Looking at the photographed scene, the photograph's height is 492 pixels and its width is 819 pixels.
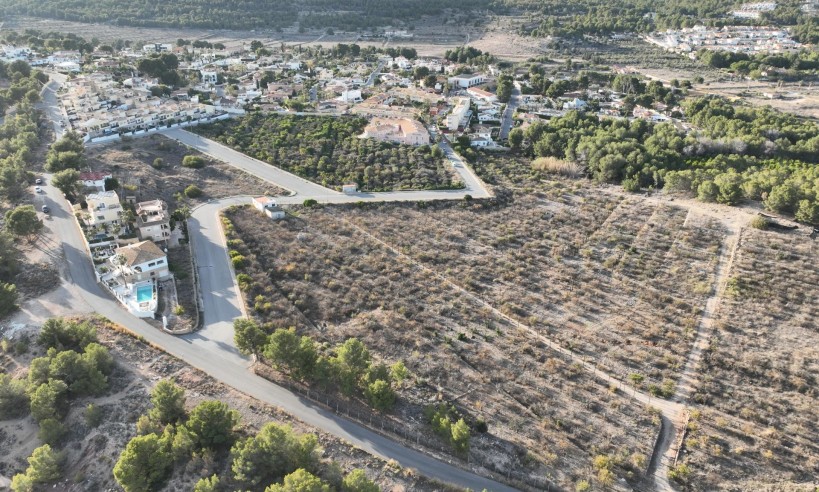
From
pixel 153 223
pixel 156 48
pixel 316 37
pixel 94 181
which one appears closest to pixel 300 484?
pixel 153 223

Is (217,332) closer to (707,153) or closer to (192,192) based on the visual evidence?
(192,192)

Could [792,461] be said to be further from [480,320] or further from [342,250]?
[342,250]

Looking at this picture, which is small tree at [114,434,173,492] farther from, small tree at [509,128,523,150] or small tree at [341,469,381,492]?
small tree at [509,128,523,150]

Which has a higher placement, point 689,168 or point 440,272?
point 689,168

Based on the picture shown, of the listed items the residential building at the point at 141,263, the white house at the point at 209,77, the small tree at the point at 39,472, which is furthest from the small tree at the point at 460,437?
the white house at the point at 209,77

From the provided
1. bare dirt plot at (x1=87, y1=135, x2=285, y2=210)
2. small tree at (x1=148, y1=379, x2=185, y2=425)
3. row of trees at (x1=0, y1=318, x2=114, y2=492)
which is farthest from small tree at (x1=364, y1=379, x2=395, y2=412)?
bare dirt plot at (x1=87, y1=135, x2=285, y2=210)

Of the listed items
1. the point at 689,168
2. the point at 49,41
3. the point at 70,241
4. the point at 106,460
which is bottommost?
the point at 106,460

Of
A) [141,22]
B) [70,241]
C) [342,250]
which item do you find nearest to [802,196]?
[342,250]
